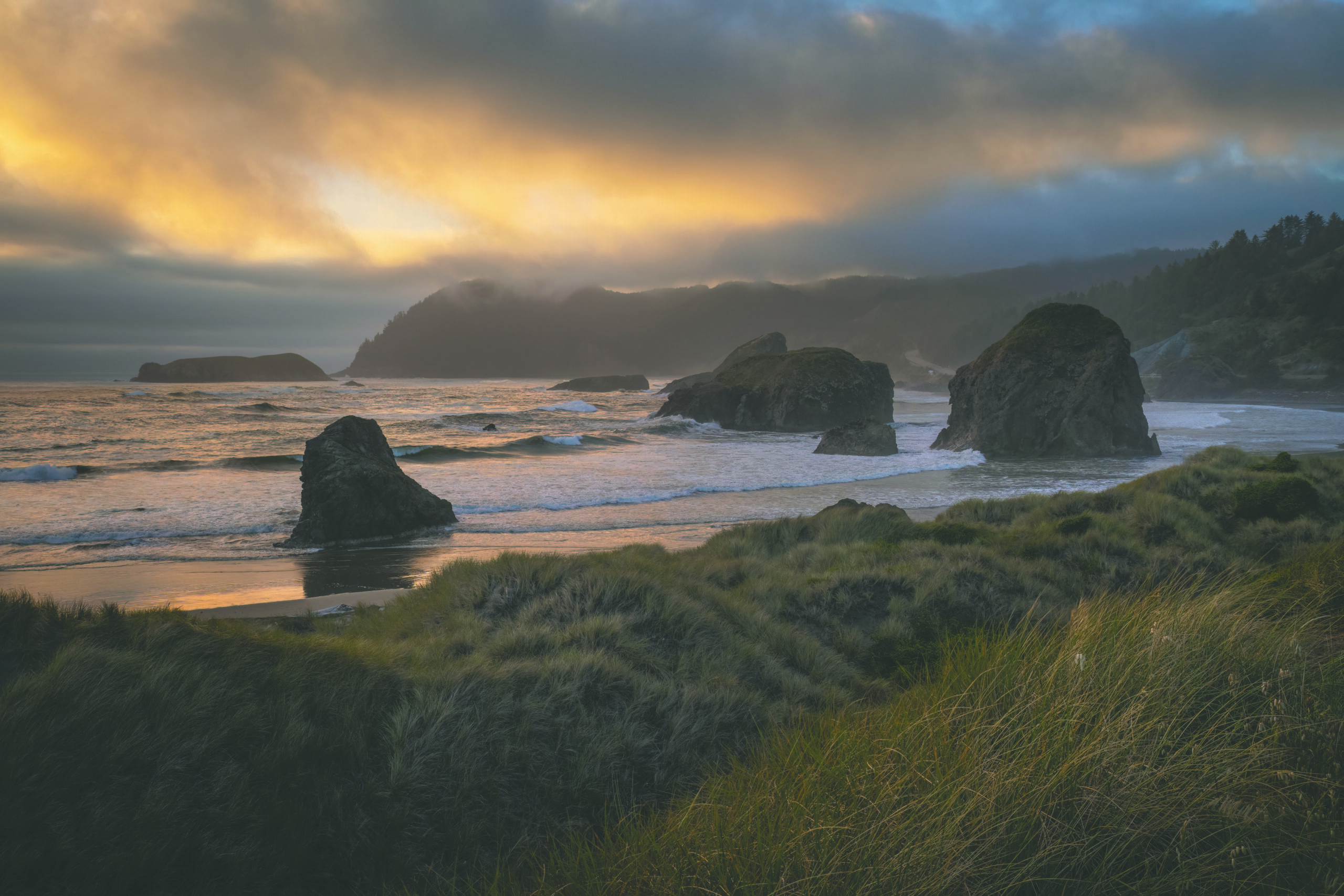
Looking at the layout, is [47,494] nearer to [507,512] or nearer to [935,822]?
[507,512]

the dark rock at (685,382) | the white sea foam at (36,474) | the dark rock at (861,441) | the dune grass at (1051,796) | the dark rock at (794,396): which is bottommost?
the dark rock at (861,441)

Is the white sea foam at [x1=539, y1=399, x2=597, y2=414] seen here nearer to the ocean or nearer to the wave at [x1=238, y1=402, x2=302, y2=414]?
the ocean

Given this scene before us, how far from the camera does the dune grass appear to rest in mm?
2121

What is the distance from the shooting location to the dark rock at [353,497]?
Answer: 47.2 feet

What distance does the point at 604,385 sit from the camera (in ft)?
359

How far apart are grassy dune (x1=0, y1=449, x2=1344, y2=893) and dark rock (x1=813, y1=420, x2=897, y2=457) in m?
25.1

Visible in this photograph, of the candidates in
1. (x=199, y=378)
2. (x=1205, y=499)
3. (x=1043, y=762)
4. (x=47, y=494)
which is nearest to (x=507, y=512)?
(x=47, y=494)

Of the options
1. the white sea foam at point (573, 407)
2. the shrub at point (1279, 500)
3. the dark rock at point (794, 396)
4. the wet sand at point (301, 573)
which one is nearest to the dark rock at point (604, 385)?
the white sea foam at point (573, 407)

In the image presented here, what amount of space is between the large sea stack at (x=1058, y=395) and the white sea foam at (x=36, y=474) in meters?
35.4

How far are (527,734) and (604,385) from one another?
10660 cm

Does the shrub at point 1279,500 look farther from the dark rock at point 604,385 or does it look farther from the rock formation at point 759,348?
the dark rock at point 604,385

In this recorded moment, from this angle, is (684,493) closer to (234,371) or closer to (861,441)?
(861,441)

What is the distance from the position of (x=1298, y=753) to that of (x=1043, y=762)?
1.10 metres

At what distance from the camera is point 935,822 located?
222 centimetres
